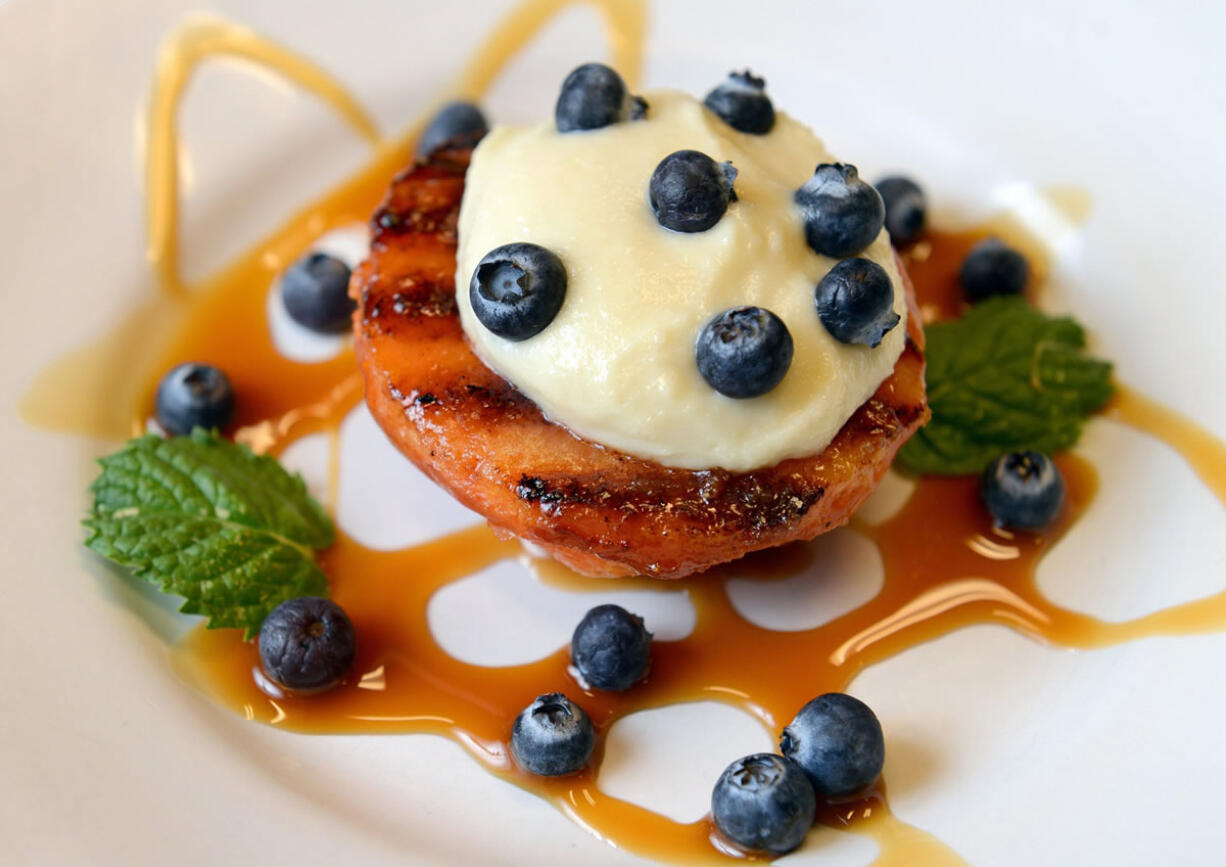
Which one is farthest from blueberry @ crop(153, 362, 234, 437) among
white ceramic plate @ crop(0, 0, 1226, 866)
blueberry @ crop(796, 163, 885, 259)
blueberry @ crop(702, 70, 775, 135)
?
blueberry @ crop(796, 163, 885, 259)

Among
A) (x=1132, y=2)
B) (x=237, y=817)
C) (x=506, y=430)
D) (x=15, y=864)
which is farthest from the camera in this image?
(x=1132, y=2)

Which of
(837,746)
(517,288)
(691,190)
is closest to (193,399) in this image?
(517,288)

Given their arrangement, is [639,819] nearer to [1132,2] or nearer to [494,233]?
[494,233]

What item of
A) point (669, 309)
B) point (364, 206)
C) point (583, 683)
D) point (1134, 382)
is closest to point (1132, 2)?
point (1134, 382)

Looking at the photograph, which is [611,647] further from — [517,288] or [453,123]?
[453,123]

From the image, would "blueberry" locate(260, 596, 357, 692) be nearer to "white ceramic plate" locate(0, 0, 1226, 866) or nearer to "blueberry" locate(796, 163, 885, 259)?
"white ceramic plate" locate(0, 0, 1226, 866)

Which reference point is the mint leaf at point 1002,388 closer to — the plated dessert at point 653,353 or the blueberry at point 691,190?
the plated dessert at point 653,353
